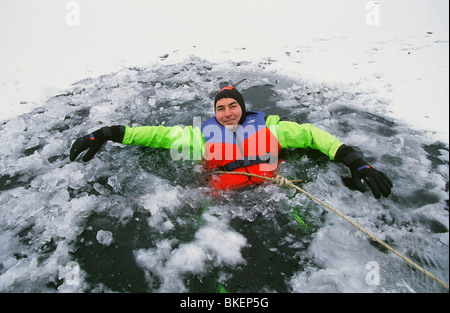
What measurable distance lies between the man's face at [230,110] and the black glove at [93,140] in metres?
1.13

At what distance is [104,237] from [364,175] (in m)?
2.36

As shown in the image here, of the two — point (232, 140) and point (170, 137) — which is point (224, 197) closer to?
point (232, 140)

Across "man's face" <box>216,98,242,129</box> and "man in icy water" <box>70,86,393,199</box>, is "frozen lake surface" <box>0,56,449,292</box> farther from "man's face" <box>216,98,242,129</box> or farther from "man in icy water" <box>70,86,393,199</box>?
"man's face" <box>216,98,242,129</box>

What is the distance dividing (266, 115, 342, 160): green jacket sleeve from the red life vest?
79mm

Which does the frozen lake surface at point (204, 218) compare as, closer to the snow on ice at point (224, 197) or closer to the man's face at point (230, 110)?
the snow on ice at point (224, 197)

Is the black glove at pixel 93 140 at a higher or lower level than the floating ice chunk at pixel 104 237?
higher

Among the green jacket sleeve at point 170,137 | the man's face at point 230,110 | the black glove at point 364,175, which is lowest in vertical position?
the black glove at point 364,175

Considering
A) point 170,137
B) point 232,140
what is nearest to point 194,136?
point 170,137

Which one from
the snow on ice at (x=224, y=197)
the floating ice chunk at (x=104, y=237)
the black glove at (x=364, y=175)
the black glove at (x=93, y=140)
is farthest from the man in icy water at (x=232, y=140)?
the floating ice chunk at (x=104, y=237)

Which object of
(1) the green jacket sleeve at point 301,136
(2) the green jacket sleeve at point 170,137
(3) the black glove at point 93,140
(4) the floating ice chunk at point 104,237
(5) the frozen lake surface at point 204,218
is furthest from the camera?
(2) the green jacket sleeve at point 170,137

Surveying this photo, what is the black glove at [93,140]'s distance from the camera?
3.00 m

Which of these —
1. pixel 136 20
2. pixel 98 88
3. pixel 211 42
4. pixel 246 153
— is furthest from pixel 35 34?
pixel 246 153

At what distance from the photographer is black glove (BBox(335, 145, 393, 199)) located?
2418mm

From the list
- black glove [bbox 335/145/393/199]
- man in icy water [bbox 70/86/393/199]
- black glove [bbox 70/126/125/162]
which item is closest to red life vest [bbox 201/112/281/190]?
man in icy water [bbox 70/86/393/199]
